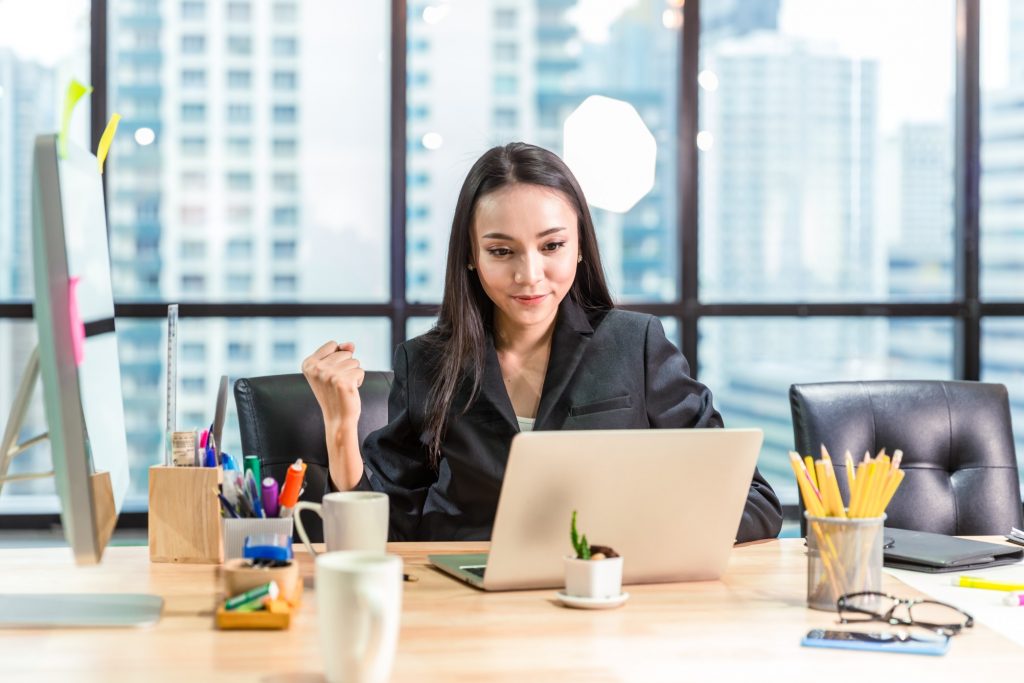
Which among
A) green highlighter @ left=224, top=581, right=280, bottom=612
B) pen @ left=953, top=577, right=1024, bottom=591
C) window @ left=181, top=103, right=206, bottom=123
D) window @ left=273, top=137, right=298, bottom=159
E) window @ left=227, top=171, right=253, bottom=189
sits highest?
window @ left=181, top=103, right=206, bottom=123

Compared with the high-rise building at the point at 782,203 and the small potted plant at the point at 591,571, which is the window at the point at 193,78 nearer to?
the high-rise building at the point at 782,203

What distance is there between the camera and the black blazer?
6.16ft

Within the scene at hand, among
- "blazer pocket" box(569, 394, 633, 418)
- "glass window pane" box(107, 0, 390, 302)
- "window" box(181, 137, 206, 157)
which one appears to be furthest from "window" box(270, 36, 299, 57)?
"blazer pocket" box(569, 394, 633, 418)

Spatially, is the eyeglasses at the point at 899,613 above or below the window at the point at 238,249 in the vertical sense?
below

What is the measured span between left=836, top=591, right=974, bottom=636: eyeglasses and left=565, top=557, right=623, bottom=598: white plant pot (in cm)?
24

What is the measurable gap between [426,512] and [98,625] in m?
0.80

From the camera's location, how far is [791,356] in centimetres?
376

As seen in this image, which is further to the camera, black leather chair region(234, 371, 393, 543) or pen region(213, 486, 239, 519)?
black leather chair region(234, 371, 393, 543)

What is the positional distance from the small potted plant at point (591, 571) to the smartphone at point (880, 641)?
8.5 inches

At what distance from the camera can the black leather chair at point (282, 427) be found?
2.02 metres

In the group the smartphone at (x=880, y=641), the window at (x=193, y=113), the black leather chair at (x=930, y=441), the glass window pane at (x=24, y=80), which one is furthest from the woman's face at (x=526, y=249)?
the glass window pane at (x=24, y=80)

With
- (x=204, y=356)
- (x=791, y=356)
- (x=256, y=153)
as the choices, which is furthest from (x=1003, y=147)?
(x=204, y=356)

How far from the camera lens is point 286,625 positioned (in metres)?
1.14

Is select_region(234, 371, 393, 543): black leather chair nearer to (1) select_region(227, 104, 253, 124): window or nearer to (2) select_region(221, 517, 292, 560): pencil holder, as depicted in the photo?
(2) select_region(221, 517, 292, 560): pencil holder
